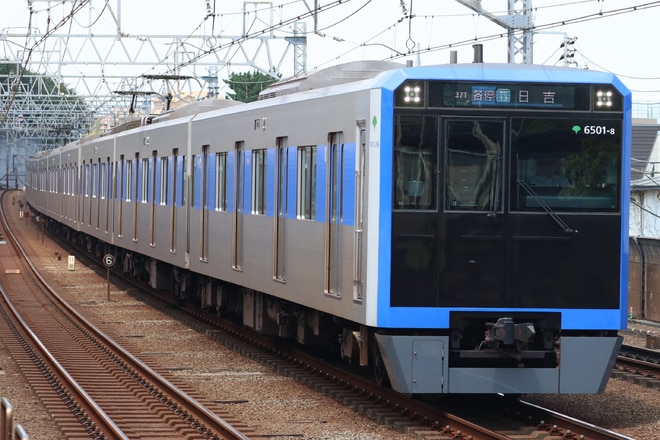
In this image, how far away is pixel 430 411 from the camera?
32.9 feet

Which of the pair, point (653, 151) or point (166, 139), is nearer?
point (166, 139)

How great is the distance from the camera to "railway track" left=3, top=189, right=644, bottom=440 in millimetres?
9383

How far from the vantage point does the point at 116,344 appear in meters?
15.3

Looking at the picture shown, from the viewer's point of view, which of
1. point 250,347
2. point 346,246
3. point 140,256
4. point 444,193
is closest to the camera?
point 444,193

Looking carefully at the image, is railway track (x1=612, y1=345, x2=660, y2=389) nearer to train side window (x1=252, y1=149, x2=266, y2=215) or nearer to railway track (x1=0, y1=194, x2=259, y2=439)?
train side window (x1=252, y1=149, x2=266, y2=215)

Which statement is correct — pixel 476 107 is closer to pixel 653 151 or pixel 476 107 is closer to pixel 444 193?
pixel 444 193

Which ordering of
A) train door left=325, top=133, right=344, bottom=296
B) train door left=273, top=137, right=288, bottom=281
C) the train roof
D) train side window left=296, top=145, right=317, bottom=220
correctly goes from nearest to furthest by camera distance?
train door left=325, top=133, right=344, bottom=296 < train side window left=296, top=145, right=317, bottom=220 < the train roof < train door left=273, top=137, right=288, bottom=281

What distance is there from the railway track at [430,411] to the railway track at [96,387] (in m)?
1.31

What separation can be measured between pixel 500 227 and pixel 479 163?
1.81 feet

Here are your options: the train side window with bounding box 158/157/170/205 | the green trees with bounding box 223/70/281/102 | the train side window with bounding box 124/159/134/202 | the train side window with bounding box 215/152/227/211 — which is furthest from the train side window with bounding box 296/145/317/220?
the green trees with bounding box 223/70/281/102

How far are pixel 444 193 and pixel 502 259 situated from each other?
723 millimetres

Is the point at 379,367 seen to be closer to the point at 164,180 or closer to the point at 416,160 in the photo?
the point at 416,160

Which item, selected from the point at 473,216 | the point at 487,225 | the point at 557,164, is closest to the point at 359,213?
the point at 473,216

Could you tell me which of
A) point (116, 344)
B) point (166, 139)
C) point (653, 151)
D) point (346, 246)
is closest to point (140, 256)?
point (166, 139)
